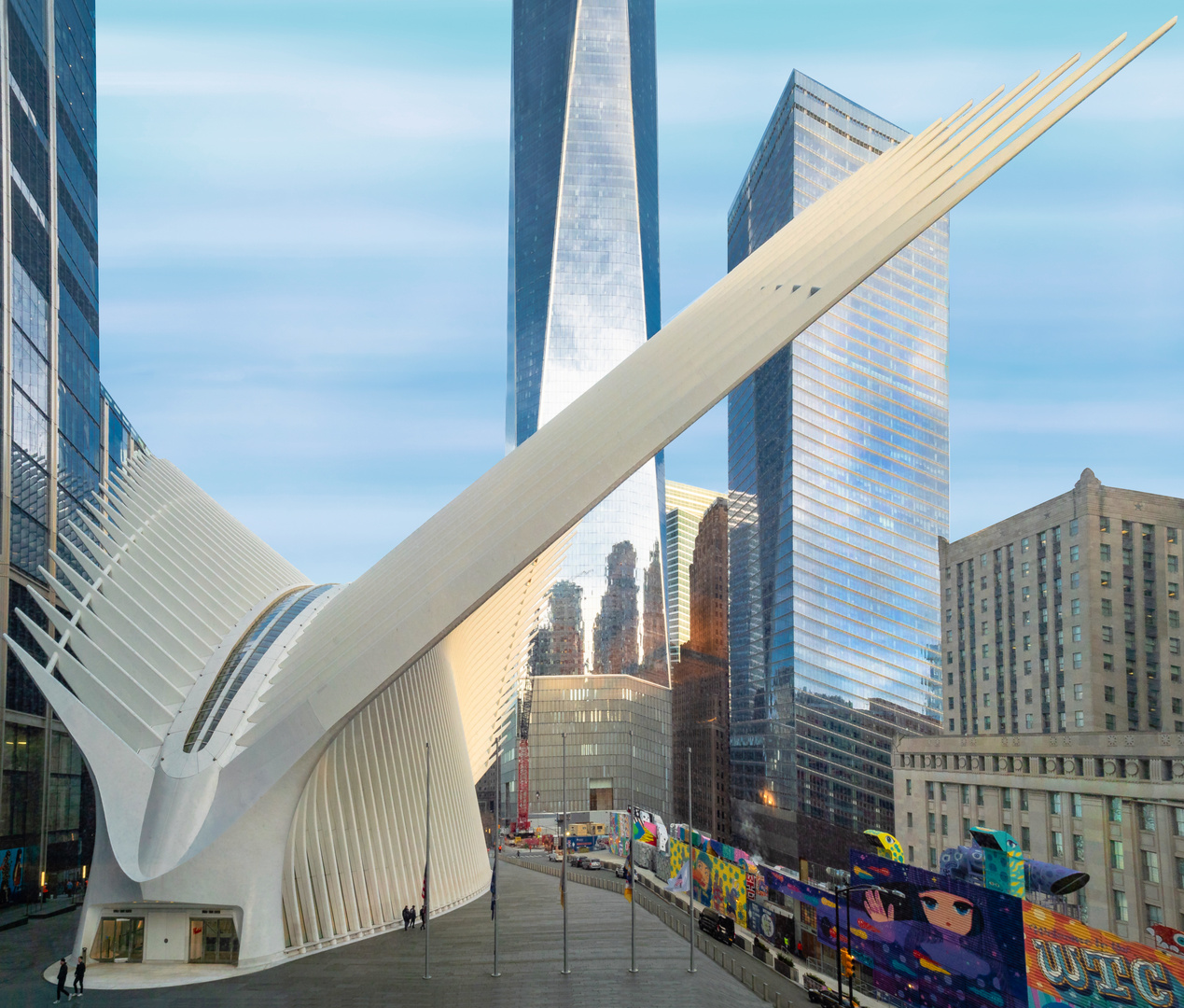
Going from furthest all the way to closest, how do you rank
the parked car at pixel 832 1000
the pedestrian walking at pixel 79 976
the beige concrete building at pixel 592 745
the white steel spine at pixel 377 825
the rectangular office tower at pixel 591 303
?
1. the rectangular office tower at pixel 591 303
2. the beige concrete building at pixel 592 745
3. the white steel spine at pixel 377 825
4. the pedestrian walking at pixel 79 976
5. the parked car at pixel 832 1000

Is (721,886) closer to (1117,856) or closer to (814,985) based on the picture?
(814,985)

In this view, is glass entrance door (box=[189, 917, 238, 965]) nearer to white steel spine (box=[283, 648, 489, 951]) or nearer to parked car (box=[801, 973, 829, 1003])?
white steel spine (box=[283, 648, 489, 951])

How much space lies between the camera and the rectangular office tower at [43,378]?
4938 centimetres

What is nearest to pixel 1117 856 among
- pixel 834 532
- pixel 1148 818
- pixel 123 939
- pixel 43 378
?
pixel 1148 818

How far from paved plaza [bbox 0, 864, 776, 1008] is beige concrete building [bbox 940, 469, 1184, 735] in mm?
45196

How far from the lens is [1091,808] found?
149 feet

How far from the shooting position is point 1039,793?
49625 millimetres

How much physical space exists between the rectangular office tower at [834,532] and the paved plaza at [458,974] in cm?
6072

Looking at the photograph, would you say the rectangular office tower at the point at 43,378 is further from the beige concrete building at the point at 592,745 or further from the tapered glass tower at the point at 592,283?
the beige concrete building at the point at 592,745

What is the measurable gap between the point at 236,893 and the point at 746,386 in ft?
317

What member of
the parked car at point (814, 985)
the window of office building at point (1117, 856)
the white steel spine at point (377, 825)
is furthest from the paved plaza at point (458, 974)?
the window of office building at point (1117, 856)

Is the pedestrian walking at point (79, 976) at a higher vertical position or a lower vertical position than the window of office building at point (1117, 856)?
lower

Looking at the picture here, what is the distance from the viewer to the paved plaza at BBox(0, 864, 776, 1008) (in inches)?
1183

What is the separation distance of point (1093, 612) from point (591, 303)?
8857 centimetres
